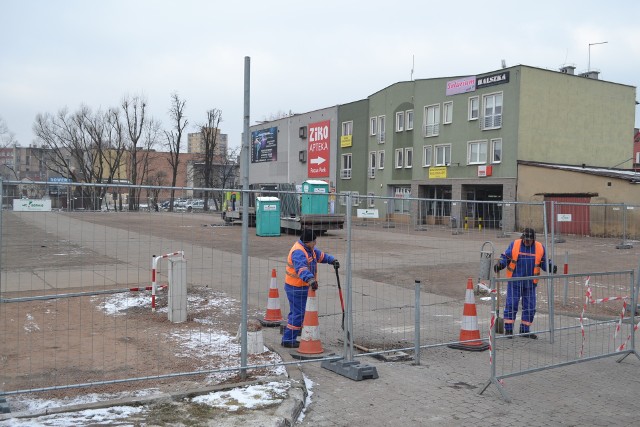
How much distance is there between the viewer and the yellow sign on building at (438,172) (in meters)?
41.7

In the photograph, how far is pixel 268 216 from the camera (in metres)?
28.7

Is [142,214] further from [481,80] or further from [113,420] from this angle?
[481,80]

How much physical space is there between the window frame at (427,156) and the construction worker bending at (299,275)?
121 ft

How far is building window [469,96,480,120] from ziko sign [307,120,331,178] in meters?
17.6

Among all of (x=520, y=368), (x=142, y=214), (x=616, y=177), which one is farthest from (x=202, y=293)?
(x=616, y=177)

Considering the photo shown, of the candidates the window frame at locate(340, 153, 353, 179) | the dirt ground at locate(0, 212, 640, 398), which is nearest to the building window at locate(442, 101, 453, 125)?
the window frame at locate(340, 153, 353, 179)

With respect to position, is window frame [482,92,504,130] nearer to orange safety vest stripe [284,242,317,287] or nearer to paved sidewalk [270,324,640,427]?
paved sidewalk [270,324,640,427]

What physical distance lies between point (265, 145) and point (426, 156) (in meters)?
26.4

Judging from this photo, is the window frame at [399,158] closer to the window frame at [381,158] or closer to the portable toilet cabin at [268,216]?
the window frame at [381,158]

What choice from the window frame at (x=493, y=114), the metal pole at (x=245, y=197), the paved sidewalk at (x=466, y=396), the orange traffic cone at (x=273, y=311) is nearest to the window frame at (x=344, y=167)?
the window frame at (x=493, y=114)

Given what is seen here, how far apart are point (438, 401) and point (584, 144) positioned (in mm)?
38604

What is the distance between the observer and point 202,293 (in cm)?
1193

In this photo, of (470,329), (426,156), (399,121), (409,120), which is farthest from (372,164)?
(470,329)

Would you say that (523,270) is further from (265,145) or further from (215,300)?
(265,145)
